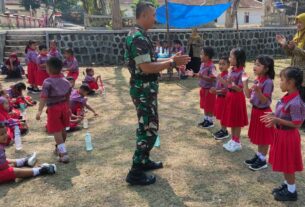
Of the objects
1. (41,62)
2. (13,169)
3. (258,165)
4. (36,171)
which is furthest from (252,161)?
(41,62)

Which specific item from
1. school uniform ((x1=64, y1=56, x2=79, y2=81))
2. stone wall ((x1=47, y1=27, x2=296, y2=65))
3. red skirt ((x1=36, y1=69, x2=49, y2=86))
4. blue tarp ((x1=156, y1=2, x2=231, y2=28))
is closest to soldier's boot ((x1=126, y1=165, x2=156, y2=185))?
school uniform ((x1=64, y1=56, x2=79, y2=81))

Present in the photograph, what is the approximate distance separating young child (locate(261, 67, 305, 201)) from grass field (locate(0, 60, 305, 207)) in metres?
0.47

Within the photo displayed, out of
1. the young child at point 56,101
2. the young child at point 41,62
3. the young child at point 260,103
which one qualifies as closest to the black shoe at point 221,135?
the young child at point 260,103

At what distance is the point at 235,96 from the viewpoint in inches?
199

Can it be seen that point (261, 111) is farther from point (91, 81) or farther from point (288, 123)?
point (91, 81)

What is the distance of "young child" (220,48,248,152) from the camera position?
4910 millimetres

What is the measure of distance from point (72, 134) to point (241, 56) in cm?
321

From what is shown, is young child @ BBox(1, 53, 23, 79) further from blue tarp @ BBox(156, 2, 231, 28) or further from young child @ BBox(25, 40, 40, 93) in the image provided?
blue tarp @ BBox(156, 2, 231, 28)

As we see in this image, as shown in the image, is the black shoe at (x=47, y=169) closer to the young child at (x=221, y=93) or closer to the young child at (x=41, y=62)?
the young child at (x=221, y=93)

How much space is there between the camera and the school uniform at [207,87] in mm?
5938

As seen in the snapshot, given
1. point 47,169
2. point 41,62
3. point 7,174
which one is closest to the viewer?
point 7,174

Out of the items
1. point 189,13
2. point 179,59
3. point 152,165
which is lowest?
point 152,165

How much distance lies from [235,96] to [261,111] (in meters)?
0.66

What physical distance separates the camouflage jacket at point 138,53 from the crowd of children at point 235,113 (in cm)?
128
